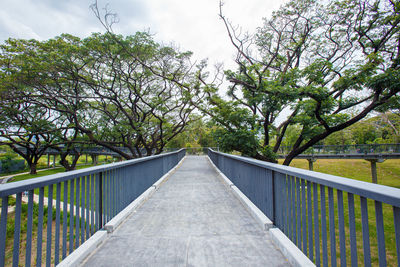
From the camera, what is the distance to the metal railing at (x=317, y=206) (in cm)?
141

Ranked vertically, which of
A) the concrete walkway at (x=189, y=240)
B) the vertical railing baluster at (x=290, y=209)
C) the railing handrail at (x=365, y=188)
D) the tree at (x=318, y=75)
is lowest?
the concrete walkway at (x=189, y=240)

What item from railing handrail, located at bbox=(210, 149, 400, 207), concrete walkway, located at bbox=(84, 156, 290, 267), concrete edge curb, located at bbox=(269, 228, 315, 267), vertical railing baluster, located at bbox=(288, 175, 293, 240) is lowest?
concrete walkway, located at bbox=(84, 156, 290, 267)

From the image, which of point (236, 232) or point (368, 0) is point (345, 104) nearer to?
point (368, 0)

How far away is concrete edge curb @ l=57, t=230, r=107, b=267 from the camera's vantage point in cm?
225

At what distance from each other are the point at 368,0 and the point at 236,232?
50.9 feet

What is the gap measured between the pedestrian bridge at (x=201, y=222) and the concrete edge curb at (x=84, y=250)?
12 millimetres

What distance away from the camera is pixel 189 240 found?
2.96 m

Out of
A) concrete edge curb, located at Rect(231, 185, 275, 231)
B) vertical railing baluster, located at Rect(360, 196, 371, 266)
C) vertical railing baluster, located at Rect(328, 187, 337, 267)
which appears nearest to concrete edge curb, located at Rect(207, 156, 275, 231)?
concrete edge curb, located at Rect(231, 185, 275, 231)

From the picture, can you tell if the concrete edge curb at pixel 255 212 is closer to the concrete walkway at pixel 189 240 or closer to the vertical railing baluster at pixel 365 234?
the concrete walkway at pixel 189 240

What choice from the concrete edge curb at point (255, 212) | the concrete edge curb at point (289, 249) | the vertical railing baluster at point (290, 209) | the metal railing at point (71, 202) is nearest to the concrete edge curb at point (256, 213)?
the concrete edge curb at point (255, 212)

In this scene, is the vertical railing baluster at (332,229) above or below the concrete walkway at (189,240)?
above

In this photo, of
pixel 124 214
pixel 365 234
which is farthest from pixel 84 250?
pixel 365 234

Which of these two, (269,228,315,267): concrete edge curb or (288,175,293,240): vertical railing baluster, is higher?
(288,175,293,240): vertical railing baluster

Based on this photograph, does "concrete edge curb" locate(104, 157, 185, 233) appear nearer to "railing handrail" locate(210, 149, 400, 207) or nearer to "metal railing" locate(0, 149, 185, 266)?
"metal railing" locate(0, 149, 185, 266)
